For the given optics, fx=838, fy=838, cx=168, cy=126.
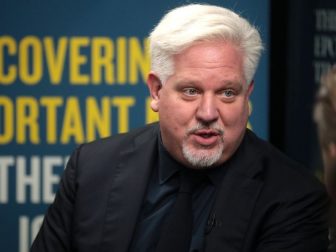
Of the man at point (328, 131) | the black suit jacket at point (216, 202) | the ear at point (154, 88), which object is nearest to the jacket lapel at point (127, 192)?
the black suit jacket at point (216, 202)

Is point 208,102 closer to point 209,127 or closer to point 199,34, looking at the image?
point 209,127

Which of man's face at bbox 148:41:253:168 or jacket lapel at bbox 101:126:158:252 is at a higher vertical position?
man's face at bbox 148:41:253:168

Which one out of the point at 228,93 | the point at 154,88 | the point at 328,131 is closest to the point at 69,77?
the point at 154,88

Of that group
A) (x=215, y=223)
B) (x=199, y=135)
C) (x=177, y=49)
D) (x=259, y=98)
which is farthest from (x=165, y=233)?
(x=259, y=98)

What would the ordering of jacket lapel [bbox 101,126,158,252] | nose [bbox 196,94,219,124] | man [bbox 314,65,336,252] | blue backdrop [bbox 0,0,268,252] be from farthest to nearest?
blue backdrop [bbox 0,0,268,252] → jacket lapel [bbox 101,126,158,252] → nose [bbox 196,94,219,124] → man [bbox 314,65,336,252]

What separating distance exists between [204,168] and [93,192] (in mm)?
396

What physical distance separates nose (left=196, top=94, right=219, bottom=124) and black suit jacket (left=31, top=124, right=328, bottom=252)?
23 cm

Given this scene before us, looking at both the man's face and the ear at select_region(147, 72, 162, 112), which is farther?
the ear at select_region(147, 72, 162, 112)

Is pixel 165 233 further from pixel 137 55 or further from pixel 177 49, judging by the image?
pixel 137 55

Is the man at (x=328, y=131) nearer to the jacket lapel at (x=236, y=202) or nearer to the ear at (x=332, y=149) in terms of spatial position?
the ear at (x=332, y=149)

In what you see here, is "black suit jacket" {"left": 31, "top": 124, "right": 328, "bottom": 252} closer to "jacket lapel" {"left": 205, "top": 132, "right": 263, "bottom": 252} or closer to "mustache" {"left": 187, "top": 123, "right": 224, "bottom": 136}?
"jacket lapel" {"left": 205, "top": 132, "right": 263, "bottom": 252}

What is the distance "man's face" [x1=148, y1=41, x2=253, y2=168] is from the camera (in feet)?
8.53

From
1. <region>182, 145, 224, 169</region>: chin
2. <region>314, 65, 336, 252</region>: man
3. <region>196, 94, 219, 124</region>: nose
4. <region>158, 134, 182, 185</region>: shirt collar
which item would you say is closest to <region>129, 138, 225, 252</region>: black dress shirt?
<region>158, 134, 182, 185</region>: shirt collar

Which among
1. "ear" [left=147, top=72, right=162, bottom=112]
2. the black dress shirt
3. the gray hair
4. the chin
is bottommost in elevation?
the black dress shirt
